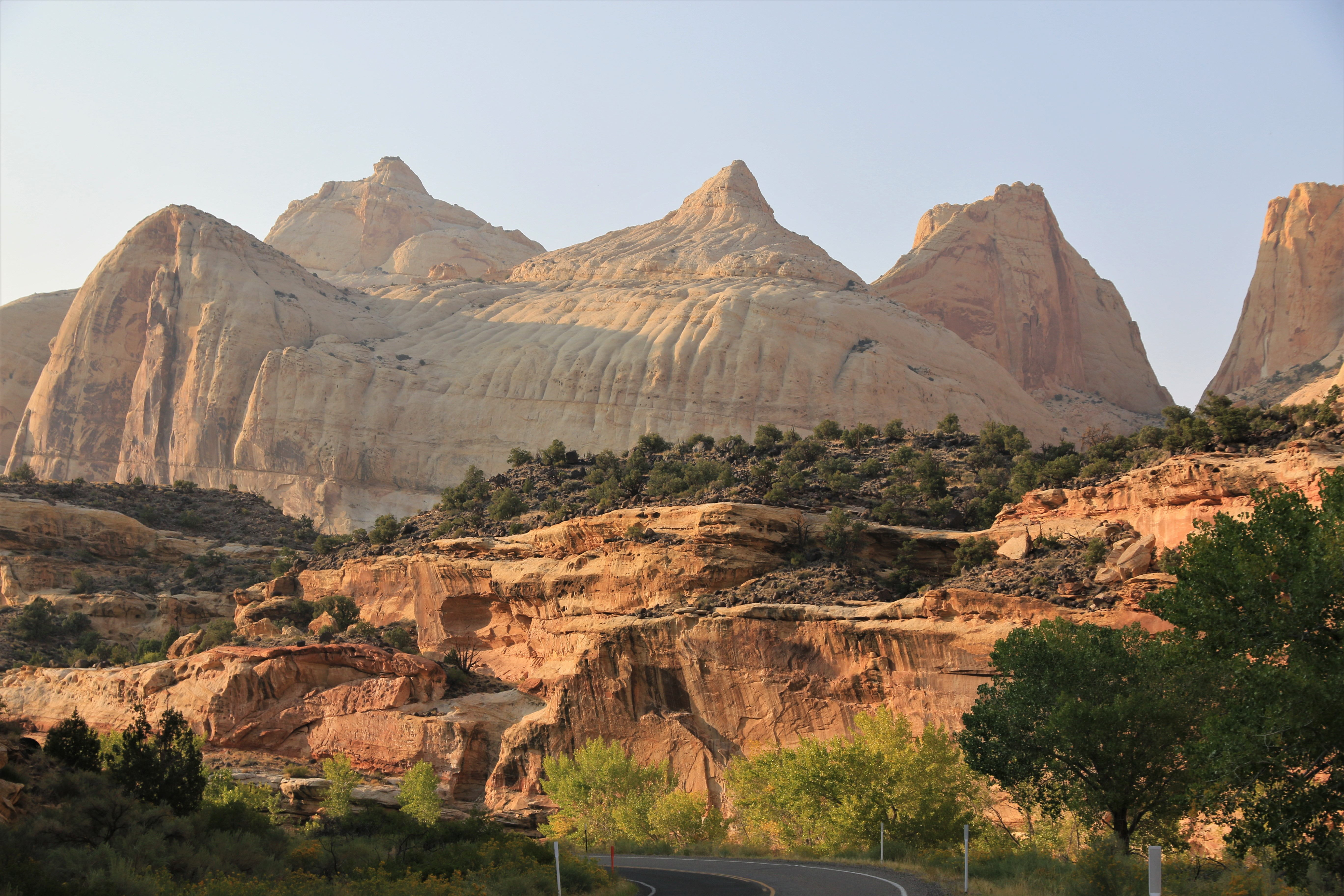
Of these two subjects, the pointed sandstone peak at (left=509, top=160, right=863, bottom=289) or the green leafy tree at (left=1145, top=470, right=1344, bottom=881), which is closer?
the green leafy tree at (left=1145, top=470, right=1344, bottom=881)

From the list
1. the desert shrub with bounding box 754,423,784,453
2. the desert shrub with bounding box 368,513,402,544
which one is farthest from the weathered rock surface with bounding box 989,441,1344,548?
the desert shrub with bounding box 368,513,402,544

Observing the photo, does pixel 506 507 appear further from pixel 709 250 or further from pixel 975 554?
pixel 709 250

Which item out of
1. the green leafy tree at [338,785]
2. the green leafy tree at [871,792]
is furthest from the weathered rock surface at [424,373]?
the green leafy tree at [871,792]

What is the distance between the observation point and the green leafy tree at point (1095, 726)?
78.2ft

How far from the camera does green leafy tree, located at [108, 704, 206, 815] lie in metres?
25.4

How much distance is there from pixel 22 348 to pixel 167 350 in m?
26.3

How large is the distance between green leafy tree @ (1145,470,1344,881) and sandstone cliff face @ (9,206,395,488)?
3981 inches

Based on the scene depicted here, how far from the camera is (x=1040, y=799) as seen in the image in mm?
25453

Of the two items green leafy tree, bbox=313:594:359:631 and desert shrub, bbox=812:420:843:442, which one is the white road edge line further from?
desert shrub, bbox=812:420:843:442

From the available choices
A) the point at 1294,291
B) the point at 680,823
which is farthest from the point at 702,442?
the point at 1294,291

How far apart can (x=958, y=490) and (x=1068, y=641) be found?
2922 centimetres

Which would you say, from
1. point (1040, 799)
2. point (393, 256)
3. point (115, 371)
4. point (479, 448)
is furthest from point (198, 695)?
point (393, 256)

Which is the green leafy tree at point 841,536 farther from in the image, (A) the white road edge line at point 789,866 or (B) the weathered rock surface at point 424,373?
(B) the weathered rock surface at point 424,373

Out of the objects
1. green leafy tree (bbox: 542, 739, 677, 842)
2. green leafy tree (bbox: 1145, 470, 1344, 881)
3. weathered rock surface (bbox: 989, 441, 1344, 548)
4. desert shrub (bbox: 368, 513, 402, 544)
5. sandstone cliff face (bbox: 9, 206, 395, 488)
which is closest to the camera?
green leafy tree (bbox: 1145, 470, 1344, 881)
